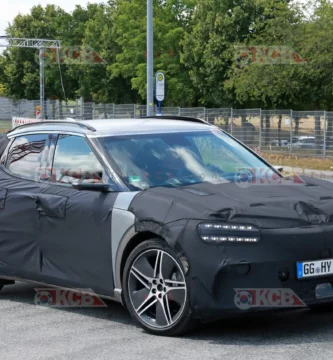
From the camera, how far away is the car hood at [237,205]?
5.76 meters

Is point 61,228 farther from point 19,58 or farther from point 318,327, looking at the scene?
point 19,58

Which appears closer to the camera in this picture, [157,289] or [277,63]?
[157,289]

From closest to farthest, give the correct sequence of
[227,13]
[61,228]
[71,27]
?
[61,228] → [227,13] → [71,27]

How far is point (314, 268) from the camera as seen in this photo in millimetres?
5754

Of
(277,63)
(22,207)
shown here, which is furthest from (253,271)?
(277,63)

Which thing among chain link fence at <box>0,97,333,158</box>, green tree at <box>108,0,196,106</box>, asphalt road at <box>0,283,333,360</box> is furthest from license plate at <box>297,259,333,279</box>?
green tree at <box>108,0,196,106</box>

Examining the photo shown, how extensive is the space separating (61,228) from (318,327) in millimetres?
1988

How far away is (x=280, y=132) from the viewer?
37.2 meters

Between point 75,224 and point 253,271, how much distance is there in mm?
1533

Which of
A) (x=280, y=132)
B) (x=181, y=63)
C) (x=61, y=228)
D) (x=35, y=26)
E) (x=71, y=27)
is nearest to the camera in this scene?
(x=61, y=228)

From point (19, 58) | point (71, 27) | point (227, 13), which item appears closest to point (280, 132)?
point (227, 13)

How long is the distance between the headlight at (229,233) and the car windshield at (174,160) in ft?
2.85

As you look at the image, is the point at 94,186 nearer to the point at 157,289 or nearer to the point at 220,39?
the point at 157,289
